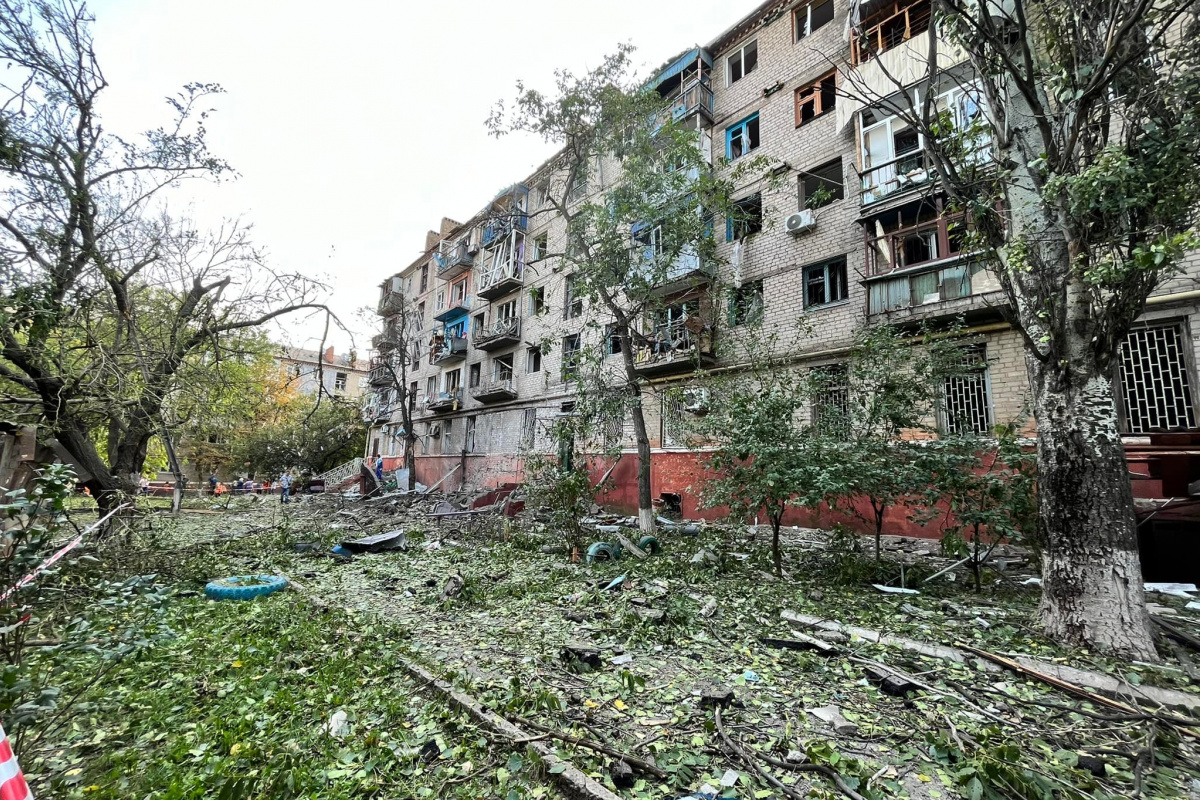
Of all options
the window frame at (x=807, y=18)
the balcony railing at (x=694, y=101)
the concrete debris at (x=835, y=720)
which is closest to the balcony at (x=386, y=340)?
the balcony railing at (x=694, y=101)

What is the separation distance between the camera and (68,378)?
19.4ft

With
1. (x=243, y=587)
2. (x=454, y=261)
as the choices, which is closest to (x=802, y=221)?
(x=243, y=587)

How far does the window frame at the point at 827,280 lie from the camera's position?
12.3 meters

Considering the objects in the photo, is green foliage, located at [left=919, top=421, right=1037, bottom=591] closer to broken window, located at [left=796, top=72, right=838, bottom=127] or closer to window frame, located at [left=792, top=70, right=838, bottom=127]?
window frame, located at [left=792, top=70, right=838, bottom=127]

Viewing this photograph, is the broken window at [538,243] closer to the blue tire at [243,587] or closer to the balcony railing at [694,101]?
the balcony railing at [694,101]

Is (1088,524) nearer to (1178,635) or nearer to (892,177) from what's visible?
(1178,635)

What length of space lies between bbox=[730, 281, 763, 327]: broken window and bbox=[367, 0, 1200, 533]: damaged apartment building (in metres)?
0.07

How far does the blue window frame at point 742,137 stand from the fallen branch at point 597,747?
16.6 meters

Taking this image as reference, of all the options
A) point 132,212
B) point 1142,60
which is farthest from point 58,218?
point 1142,60

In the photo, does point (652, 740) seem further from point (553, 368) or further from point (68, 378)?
point (553, 368)

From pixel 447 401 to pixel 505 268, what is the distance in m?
→ 7.35

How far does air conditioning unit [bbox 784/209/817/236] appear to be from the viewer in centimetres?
1292

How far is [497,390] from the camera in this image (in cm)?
2117

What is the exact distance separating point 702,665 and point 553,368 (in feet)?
53.8
